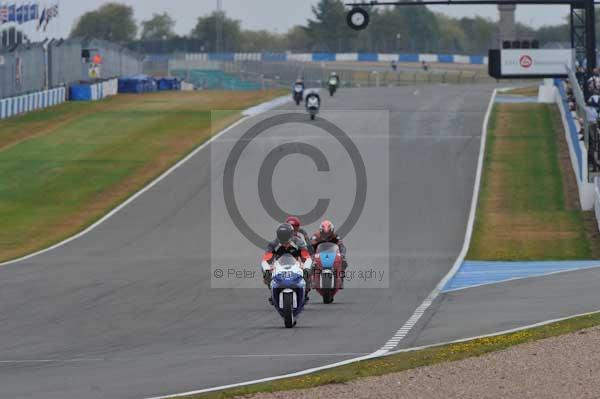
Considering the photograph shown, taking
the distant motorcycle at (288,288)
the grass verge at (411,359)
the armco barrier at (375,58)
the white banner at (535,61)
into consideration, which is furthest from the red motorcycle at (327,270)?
the armco barrier at (375,58)

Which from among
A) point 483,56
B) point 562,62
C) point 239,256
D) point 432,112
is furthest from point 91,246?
point 483,56

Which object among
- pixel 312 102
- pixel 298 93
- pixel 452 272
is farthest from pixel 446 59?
pixel 452 272

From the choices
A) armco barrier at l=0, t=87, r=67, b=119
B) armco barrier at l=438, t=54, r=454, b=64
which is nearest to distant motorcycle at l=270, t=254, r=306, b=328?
armco barrier at l=0, t=87, r=67, b=119

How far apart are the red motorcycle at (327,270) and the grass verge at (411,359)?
4591 millimetres

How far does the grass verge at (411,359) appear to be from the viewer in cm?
1269

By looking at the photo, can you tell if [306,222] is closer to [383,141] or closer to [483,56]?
[383,141]

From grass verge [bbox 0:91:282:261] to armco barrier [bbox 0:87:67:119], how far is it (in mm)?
692

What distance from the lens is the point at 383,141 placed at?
46.7m

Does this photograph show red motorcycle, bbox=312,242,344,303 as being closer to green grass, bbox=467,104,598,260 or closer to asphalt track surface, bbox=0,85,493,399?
asphalt track surface, bbox=0,85,493,399

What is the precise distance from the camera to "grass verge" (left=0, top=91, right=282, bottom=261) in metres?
34.9

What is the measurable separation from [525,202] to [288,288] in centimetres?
1916

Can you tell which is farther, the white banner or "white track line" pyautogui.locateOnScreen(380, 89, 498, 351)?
the white banner

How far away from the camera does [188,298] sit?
21.3m

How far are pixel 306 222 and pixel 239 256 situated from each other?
512cm
